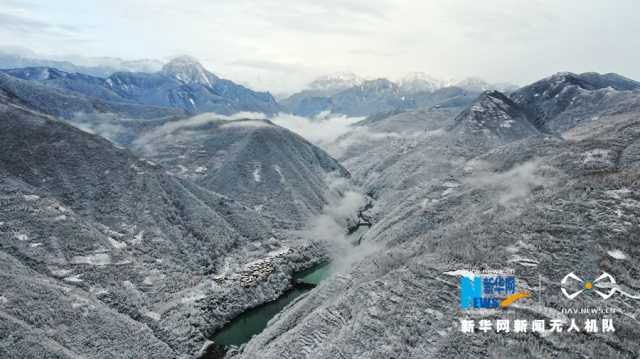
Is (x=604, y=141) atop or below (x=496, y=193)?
atop

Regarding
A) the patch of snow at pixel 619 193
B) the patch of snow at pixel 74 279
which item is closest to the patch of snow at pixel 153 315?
the patch of snow at pixel 74 279

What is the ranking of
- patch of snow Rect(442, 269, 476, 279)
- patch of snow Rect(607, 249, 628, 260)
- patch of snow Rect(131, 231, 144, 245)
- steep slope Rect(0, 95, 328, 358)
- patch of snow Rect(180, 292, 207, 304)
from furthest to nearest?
1. patch of snow Rect(131, 231, 144, 245)
2. patch of snow Rect(180, 292, 207, 304)
3. steep slope Rect(0, 95, 328, 358)
4. patch of snow Rect(442, 269, 476, 279)
5. patch of snow Rect(607, 249, 628, 260)

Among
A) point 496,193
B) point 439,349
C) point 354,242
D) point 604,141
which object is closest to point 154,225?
point 354,242

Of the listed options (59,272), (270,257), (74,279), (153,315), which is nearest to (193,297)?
(153,315)

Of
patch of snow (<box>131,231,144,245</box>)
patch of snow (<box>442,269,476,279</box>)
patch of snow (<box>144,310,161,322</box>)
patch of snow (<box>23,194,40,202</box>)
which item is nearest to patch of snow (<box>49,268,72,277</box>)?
patch of snow (<box>144,310,161,322</box>)

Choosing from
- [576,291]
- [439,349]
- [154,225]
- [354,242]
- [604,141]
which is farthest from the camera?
[354,242]

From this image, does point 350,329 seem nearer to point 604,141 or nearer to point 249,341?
point 249,341

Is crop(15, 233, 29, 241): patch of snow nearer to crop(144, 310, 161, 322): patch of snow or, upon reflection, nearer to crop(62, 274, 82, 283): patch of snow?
crop(62, 274, 82, 283): patch of snow
